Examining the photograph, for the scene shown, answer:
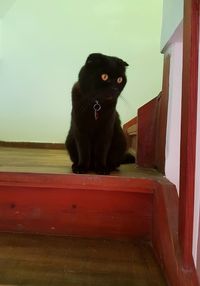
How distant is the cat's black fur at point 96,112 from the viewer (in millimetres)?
1208

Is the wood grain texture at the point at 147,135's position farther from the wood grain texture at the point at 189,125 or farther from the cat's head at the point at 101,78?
the wood grain texture at the point at 189,125

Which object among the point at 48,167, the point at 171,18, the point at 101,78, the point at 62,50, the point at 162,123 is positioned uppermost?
the point at 62,50

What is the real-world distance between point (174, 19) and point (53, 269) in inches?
34.8

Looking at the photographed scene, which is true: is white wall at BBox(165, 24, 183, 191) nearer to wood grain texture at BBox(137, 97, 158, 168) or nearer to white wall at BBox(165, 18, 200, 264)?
white wall at BBox(165, 18, 200, 264)

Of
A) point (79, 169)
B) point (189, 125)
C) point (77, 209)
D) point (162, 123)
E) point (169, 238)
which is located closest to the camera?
point (189, 125)

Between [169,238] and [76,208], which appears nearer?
[169,238]

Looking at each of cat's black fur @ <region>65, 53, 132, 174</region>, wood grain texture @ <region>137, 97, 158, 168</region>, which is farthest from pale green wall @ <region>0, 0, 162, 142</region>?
cat's black fur @ <region>65, 53, 132, 174</region>

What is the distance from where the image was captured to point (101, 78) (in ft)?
3.95

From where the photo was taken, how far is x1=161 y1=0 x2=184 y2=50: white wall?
106cm

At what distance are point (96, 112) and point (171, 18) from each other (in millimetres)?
432

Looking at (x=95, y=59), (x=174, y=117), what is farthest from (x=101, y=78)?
(x=174, y=117)

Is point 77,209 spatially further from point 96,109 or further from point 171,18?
point 171,18

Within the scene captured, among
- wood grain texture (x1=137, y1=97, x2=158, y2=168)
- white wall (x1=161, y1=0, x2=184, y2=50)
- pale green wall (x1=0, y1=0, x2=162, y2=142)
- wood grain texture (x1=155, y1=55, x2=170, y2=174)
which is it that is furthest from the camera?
pale green wall (x1=0, y1=0, x2=162, y2=142)

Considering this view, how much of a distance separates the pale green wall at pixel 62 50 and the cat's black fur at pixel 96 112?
1465mm
